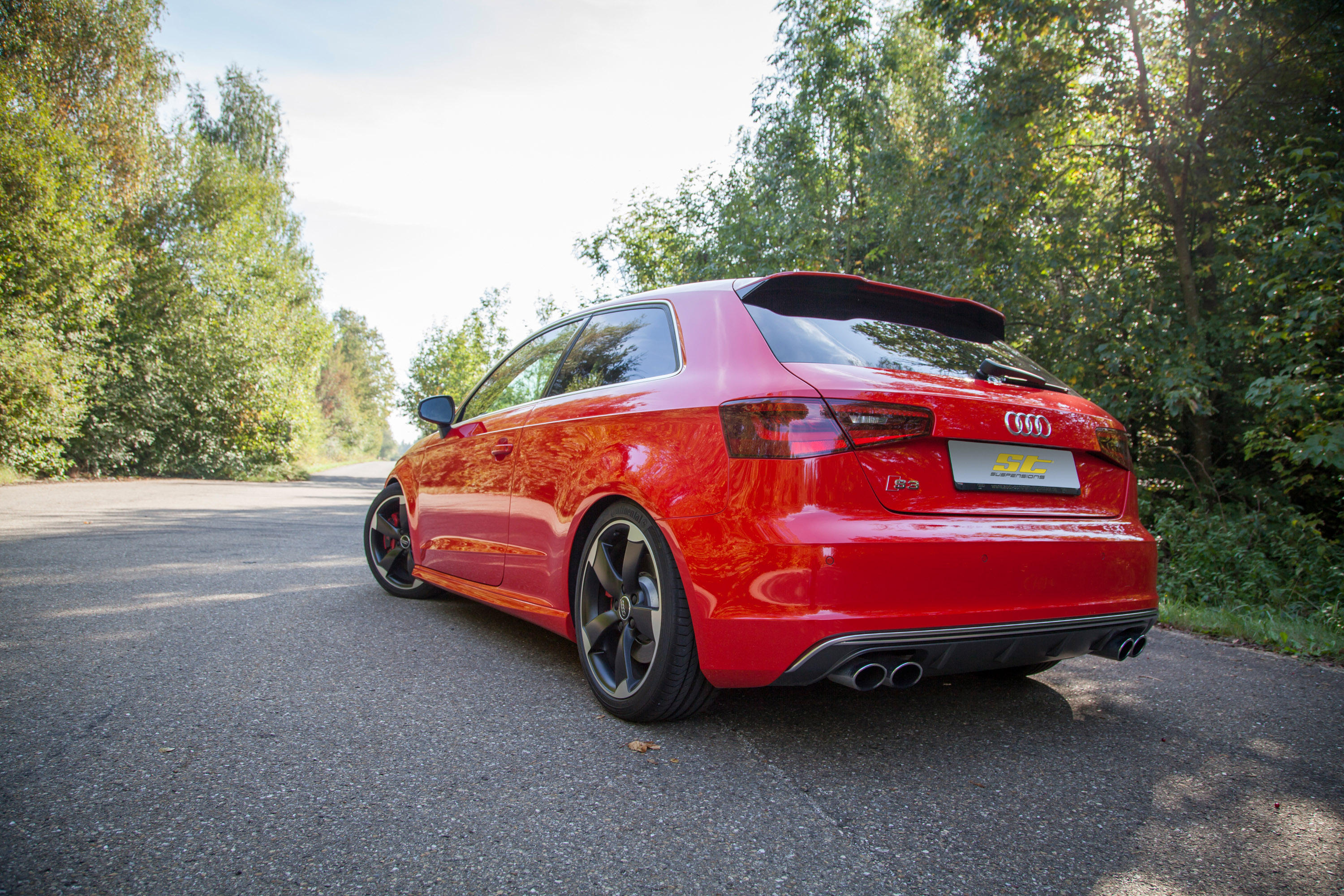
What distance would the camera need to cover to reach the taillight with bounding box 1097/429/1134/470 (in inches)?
107

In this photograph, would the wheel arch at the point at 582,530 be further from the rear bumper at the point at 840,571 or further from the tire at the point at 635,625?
the rear bumper at the point at 840,571

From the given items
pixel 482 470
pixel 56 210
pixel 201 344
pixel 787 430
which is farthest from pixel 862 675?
pixel 201 344

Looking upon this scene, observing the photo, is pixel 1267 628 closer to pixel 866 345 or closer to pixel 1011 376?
pixel 1011 376

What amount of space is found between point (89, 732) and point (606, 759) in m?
1.67

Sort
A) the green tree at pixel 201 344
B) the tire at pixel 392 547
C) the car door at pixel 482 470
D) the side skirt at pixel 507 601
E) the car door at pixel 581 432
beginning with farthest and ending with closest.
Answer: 1. the green tree at pixel 201 344
2. the tire at pixel 392 547
3. the car door at pixel 482 470
4. the side skirt at pixel 507 601
5. the car door at pixel 581 432

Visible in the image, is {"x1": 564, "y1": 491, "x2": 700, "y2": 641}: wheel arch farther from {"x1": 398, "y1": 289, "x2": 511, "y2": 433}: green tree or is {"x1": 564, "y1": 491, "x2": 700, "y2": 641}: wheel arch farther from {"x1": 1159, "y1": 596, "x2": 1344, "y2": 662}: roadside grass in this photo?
{"x1": 398, "y1": 289, "x2": 511, "y2": 433}: green tree

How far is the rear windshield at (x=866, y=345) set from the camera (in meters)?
2.46

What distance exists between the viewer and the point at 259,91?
31953mm

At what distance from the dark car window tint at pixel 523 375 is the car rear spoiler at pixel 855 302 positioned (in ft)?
4.08

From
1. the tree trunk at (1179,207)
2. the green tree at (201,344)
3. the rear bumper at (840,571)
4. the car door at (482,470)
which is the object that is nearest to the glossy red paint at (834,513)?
the rear bumper at (840,571)

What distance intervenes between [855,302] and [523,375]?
6.12 feet

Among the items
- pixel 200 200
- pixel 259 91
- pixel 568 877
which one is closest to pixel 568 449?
pixel 568 877

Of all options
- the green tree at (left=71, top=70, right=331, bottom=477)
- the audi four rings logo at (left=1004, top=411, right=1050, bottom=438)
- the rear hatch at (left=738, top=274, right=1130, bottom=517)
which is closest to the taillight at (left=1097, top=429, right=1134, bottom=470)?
the rear hatch at (left=738, top=274, right=1130, bottom=517)

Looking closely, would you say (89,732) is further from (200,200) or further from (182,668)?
(200,200)
